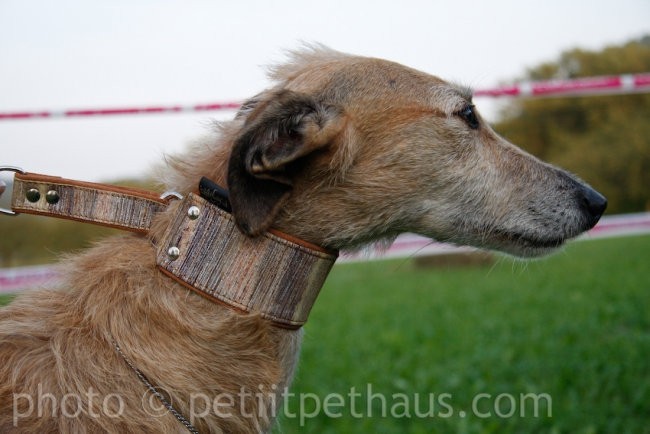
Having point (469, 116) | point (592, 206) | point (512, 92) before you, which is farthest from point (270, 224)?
point (512, 92)

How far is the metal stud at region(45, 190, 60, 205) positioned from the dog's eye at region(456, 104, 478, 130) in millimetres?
1711

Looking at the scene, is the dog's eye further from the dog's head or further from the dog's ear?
the dog's ear

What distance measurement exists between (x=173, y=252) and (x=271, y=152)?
0.49m

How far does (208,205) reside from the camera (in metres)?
2.20

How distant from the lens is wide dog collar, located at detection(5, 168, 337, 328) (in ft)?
7.11

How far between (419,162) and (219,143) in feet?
2.75

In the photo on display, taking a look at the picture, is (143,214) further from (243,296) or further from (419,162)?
(419,162)

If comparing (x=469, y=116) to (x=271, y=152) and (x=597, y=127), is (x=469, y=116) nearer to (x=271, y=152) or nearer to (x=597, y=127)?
(x=271, y=152)

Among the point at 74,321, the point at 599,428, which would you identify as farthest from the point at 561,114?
the point at 74,321

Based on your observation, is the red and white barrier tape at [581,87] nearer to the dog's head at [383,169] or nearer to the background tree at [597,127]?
the dog's head at [383,169]

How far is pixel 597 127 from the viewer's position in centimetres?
4138

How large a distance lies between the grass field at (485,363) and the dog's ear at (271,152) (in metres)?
1.11

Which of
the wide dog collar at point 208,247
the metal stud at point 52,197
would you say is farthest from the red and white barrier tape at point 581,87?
A: the metal stud at point 52,197

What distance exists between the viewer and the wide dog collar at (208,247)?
2.17 m
